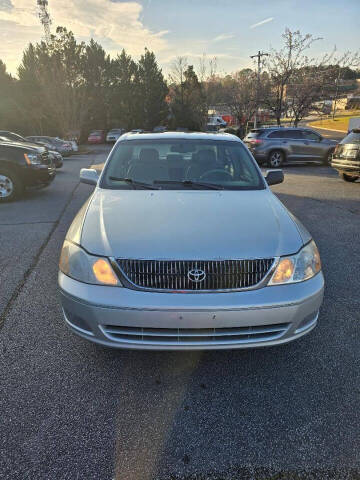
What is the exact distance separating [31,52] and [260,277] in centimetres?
4029

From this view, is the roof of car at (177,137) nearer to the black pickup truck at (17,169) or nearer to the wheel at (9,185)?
the black pickup truck at (17,169)

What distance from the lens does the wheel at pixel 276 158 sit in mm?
13383

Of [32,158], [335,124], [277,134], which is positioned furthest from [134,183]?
[335,124]

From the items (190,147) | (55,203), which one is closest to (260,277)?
(190,147)

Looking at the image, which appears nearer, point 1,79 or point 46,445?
point 46,445

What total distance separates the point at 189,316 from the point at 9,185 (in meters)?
7.34

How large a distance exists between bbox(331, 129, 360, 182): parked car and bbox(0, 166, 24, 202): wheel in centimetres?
858

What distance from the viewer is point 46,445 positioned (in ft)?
6.01

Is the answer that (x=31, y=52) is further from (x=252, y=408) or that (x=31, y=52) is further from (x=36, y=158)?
(x=252, y=408)

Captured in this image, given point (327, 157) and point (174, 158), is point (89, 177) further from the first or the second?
point (327, 157)

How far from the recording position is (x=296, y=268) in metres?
2.21

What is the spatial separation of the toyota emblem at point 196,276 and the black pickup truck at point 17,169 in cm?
706

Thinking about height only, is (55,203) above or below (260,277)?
below

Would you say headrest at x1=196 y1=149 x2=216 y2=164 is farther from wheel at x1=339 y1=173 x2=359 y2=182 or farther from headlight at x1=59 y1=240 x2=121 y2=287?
wheel at x1=339 y1=173 x2=359 y2=182
